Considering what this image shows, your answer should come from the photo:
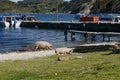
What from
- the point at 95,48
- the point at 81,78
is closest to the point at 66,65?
the point at 81,78

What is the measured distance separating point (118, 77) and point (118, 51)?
12479 mm

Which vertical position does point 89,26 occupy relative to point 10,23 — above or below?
above

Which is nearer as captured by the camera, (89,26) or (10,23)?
(89,26)

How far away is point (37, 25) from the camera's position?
115 m

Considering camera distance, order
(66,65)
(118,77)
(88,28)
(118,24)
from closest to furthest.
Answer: (118,77), (66,65), (118,24), (88,28)

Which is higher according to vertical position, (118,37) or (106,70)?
(106,70)

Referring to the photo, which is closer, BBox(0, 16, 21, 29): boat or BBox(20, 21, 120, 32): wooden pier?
BBox(20, 21, 120, 32): wooden pier

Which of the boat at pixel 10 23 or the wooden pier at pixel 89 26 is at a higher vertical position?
the wooden pier at pixel 89 26

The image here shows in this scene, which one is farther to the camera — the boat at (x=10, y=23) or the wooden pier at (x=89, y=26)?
the boat at (x=10, y=23)

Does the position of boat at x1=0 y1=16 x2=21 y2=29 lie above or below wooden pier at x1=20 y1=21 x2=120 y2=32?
below

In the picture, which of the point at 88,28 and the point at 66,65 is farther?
the point at 88,28

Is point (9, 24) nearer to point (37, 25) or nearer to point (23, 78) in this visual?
point (37, 25)

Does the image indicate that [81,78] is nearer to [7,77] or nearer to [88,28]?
[7,77]

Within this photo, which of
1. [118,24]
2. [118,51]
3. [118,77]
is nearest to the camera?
[118,77]
